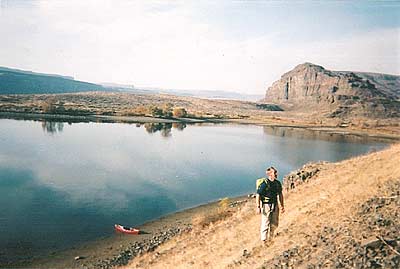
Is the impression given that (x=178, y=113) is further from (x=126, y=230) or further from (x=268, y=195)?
(x=268, y=195)

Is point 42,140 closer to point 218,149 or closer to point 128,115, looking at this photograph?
point 218,149

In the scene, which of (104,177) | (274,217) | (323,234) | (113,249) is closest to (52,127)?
(104,177)

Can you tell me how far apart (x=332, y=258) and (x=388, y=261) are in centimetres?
131

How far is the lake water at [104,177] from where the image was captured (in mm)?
23734

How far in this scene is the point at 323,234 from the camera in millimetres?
10555

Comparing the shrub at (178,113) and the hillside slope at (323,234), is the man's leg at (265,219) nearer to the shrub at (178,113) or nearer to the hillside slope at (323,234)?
the hillside slope at (323,234)

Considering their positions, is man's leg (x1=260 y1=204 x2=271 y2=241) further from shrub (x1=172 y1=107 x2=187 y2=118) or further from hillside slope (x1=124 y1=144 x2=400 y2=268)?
shrub (x1=172 y1=107 x2=187 y2=118)

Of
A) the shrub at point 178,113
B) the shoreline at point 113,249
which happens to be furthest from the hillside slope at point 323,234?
the shrub at point 178,113

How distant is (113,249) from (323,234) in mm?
13800

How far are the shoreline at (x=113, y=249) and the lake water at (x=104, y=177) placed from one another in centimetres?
88

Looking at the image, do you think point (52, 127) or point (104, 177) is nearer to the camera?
point (104, 177)

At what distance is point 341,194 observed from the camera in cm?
1410

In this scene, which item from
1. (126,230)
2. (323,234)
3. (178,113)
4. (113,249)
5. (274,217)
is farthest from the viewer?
(178,113)

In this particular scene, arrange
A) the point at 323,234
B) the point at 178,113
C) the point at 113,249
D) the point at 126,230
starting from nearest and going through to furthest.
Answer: the point at 323,234 → the point at 113,249 → the point at 126,230 → the point at 178,113
